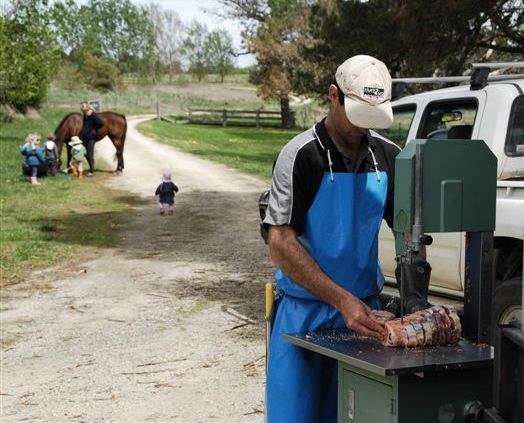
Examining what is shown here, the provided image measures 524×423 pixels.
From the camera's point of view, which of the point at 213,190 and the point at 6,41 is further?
the point at 6,41

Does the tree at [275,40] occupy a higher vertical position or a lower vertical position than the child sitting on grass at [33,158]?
higher

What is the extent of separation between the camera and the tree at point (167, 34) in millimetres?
108438

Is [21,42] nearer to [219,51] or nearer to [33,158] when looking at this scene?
[33,158]

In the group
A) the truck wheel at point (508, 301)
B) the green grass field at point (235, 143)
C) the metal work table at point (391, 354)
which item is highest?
the metal work table at point (391, 354)

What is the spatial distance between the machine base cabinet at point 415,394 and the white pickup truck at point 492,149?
2641 millimetres

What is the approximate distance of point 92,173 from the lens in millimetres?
22984

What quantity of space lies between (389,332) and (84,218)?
43.4 feet

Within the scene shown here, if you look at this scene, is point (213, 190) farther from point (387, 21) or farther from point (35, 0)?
point (35, 0)

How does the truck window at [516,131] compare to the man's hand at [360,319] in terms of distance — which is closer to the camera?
Answer: the man's hand at [360,319]

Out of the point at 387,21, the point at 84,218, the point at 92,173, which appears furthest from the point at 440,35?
the point at 92,173

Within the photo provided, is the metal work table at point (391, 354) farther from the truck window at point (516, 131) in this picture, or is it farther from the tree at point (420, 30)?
the tree at point (420, 30)

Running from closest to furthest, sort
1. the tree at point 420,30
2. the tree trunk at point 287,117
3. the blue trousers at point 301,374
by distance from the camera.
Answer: the blue trousers at point 301,374
the tree at point 420,30
the tree trunk at point 287,117

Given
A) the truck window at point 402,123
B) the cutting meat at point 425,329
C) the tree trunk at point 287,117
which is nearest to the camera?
the cutting meat at point 425,329

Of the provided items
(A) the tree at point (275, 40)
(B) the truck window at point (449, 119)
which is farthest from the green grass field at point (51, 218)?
(A) the tree at point (275, 40)
